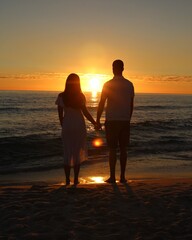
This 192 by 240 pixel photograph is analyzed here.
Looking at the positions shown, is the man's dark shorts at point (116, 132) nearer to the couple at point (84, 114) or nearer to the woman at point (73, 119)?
the couple at point (84, 114)

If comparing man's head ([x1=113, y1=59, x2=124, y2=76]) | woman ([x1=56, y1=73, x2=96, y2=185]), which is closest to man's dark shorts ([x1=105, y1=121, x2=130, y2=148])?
woman ([x1=56, y1=73, x2=96, y2=185])

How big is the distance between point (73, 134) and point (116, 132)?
808 millimetres

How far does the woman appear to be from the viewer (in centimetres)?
603

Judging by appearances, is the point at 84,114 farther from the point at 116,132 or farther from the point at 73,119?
the point at 116,132

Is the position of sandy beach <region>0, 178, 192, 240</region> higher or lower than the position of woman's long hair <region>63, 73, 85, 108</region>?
lower

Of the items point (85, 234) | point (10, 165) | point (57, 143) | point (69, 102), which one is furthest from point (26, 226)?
point (57, 143)

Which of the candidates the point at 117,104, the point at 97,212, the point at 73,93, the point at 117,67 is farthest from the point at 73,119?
the point at 97,212

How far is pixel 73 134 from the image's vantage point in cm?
623

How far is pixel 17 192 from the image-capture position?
586 cm

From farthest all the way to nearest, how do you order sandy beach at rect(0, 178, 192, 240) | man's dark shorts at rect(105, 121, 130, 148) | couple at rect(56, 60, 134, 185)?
1. man's dark shorts at rect(105, 121, 130, 148)
2. couple at rect(56, 60, 134, 185)
3. sandy beach at rect(0, 178, 192, 240)

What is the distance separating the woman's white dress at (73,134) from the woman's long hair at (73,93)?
0.10 metres

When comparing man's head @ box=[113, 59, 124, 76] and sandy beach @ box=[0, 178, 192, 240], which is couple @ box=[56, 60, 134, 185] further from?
sandy beach @ box=[0, 178, 192, 240]

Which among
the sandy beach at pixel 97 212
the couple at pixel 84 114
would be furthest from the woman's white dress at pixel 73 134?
the sandy beach at pixel 97 212

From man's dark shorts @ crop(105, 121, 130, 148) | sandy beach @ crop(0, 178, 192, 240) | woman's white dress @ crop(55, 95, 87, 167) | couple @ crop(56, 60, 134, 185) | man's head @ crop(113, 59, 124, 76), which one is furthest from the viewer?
man's dark shorts @ crop(105, 121, 130, 148)
